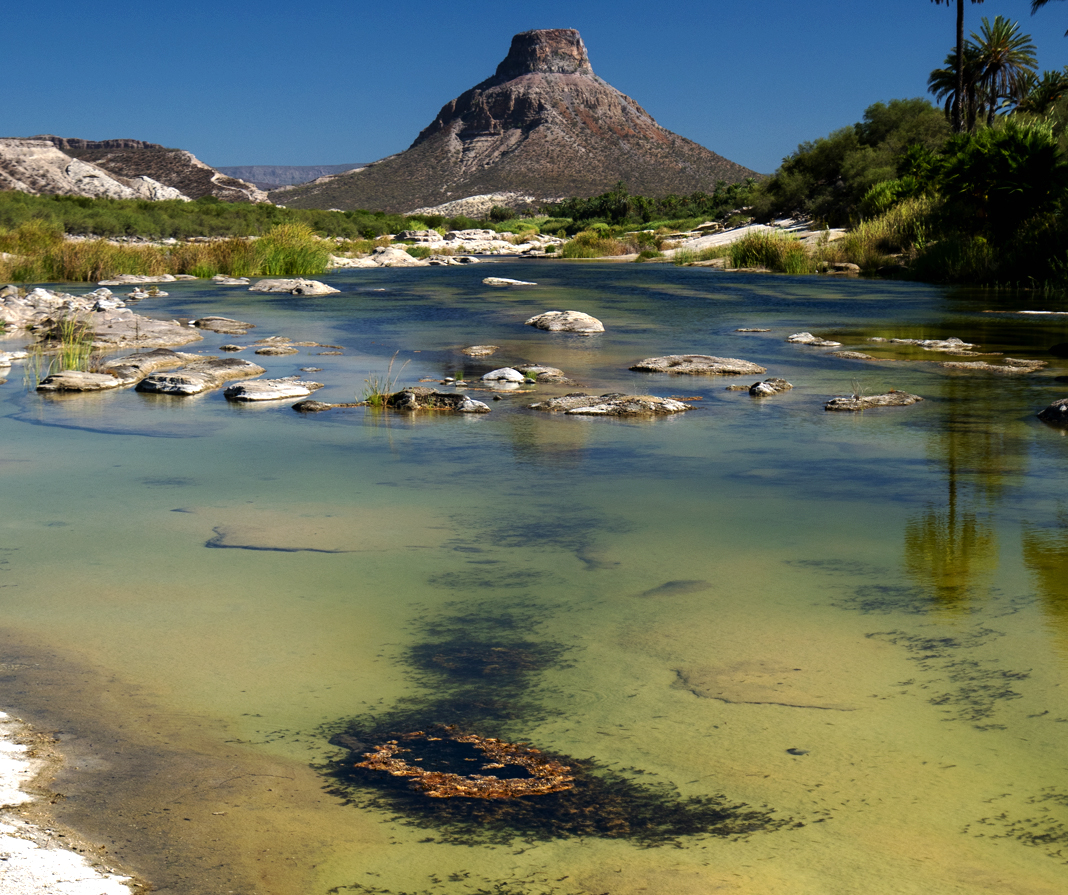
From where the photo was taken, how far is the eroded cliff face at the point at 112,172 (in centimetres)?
7656

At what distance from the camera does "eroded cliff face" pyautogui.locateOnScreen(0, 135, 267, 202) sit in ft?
251

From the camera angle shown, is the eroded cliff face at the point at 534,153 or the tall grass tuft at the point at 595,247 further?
the eroded cliff face at the point at 534,153

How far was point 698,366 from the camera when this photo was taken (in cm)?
1130

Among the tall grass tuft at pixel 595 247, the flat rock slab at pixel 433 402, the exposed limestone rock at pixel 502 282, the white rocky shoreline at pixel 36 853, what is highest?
the tall grass tuft at pixel 595 247

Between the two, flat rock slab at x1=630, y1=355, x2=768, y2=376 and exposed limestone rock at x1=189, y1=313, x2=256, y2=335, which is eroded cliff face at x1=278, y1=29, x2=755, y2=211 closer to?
exposed limestone rock at x1=189, y1=313, x2=256, y2=335

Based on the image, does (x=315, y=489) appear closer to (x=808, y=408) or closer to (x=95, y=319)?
(x=808, y=408)

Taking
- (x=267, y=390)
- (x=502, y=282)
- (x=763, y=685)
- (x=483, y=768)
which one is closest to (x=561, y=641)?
(x=763, y=685)

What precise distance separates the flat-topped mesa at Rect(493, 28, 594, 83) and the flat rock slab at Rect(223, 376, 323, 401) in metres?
160

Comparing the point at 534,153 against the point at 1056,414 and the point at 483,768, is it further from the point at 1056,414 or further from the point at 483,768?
the point at 483,768

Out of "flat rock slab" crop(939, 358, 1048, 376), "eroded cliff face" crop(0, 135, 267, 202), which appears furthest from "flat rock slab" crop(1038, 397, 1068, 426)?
"eroded cliff face" crop(0, 135, 267, 202)

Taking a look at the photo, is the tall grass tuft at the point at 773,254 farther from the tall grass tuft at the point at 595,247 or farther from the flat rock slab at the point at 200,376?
the flat rock slab at the point at 200,376

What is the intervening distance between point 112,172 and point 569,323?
321 feet

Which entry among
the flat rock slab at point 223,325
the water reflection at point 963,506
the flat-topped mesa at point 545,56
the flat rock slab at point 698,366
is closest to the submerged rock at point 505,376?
the flat rock slab at point 698,366

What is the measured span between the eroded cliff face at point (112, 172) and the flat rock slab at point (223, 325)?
6055 cm
